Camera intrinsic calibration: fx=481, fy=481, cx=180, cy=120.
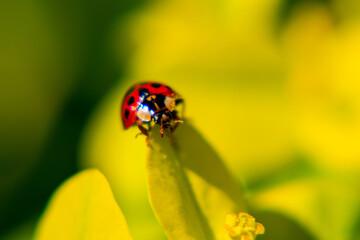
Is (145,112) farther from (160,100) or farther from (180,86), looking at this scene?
(180,86)

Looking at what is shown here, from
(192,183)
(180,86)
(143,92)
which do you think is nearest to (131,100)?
(143,92)

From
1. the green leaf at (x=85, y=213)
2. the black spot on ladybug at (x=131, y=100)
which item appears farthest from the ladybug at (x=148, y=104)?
the green leaf at (x=85, y=213)

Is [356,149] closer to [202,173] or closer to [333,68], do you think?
[333,68]

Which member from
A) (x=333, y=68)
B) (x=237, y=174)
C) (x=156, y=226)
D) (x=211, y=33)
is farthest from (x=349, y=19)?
(x=156, y=226)

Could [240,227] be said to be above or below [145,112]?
below

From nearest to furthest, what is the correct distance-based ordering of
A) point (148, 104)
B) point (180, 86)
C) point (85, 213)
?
point (85, 213) < point (148, 104) < point (180, 86)

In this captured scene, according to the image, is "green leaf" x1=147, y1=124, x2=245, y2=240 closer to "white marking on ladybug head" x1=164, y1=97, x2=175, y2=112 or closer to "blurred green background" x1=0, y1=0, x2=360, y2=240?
"white marking on ladybug head" x1=164, y1=97, x2=175, y2=112

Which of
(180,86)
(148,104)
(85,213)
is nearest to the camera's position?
(85,213)
